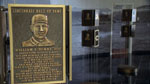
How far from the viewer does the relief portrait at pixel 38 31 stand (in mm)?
2371

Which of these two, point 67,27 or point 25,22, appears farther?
point 67,27

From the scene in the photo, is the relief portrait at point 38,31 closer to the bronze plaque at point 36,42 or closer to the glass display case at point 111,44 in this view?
the bronze plaque at point 36,42

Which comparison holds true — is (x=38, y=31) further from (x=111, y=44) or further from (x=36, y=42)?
(x=111, y=44)

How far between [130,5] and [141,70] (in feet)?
6.37

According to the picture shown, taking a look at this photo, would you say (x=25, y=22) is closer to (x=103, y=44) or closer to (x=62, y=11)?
(x=62, y=11)

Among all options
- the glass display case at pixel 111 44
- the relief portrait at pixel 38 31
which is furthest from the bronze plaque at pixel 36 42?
the glass display case at pixel 111 44

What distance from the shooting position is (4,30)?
2379 mm

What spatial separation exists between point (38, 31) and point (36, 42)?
0.44ft

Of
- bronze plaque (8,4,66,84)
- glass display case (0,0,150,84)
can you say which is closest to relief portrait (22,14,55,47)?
bronze plaque (8,4,66,84)

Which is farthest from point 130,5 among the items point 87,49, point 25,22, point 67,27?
point 25,22

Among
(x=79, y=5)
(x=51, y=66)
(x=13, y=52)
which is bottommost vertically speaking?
(x=51, y=66)

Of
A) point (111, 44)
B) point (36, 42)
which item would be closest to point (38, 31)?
point (36, 42)

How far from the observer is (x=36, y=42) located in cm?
241

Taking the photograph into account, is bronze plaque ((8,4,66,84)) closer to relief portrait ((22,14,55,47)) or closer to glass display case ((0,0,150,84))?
relief portrait ((22,14,55,47))
